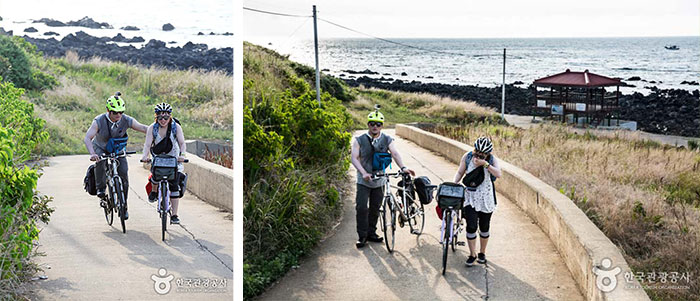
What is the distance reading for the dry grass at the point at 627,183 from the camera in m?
6.13

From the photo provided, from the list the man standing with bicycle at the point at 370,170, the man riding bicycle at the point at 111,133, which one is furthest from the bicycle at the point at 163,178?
the man standing with bicycle at the point at 370,170

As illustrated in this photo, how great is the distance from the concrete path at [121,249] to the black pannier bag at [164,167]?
10.4 inches

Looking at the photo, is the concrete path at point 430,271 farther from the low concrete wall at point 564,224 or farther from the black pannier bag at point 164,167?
the black pannier bag at point 164,167

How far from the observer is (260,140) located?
6.48 metres

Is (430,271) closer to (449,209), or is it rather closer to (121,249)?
(449,209)

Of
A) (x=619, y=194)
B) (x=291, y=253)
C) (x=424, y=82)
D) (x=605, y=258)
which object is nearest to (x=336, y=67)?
(x=424, y=82)

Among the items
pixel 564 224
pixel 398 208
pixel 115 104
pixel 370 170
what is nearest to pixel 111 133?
pixel 115 104

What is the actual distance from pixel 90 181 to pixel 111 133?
1.59 feet

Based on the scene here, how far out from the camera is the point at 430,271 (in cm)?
578

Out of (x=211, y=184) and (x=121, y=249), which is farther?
(x=211, y=184)

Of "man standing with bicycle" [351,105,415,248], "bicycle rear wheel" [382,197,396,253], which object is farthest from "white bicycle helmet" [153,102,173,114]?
"bicycle rear wheel" [382,197,396,253]

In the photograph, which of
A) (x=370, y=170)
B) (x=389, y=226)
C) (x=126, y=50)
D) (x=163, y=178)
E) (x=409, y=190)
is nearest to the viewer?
(x=163, y=178)

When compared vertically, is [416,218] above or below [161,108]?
below

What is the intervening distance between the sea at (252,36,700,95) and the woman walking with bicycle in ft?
6.05
